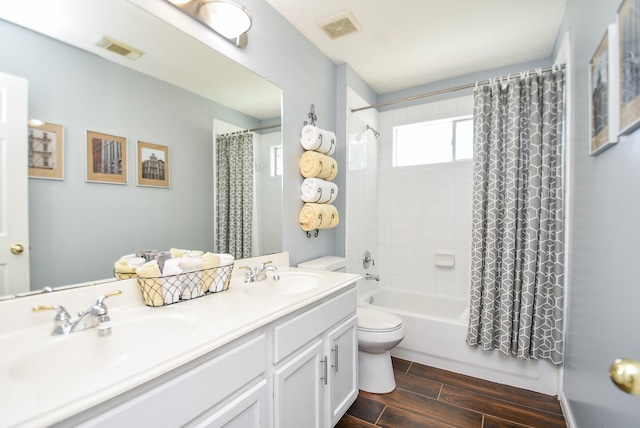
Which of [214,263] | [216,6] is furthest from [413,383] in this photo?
[216,6]

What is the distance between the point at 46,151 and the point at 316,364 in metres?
1.32

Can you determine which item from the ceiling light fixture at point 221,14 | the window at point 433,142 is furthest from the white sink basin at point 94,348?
the window at point 433,142

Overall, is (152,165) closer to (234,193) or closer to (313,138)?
(234,193)

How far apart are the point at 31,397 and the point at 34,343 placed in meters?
0.34

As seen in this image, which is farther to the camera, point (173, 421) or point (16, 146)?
point (16, 146)

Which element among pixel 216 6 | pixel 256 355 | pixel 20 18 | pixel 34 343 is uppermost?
pixel 216 6

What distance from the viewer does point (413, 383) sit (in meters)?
→ 2.07

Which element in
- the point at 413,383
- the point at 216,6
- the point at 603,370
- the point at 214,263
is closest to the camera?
the point at 603,370

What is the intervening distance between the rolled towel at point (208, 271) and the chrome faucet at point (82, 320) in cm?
36

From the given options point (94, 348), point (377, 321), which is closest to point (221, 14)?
point (94, 348)

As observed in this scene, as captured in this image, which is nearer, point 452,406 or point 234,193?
point 234,193

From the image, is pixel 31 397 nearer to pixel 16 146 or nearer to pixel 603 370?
pixel 16 146

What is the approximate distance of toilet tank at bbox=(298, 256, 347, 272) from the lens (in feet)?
6.79

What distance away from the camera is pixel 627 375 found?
51 centimetres
